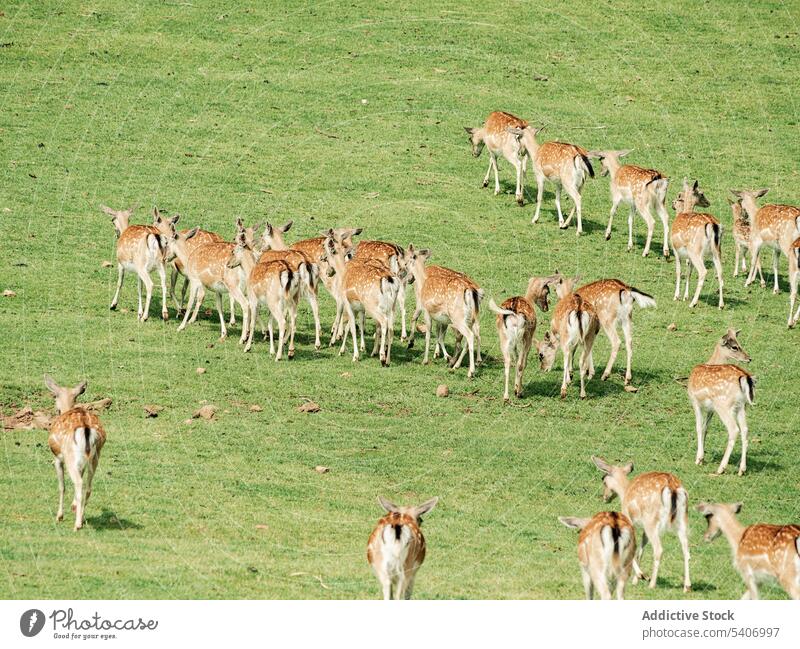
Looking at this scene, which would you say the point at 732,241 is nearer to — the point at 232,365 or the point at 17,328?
the point at 232,365

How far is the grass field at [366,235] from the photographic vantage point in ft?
50.2

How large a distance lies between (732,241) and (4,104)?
53.6 feet

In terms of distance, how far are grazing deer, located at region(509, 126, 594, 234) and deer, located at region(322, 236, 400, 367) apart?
600cm

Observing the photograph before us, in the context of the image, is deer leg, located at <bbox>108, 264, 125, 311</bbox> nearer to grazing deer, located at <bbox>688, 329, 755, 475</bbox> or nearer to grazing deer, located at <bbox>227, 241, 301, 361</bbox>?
grazing deer, located at <bbox>227, 241, 301, 361</bbox>

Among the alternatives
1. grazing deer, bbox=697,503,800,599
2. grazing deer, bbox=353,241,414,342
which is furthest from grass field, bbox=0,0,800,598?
A: grazing deer, bbox=697,503,800,599

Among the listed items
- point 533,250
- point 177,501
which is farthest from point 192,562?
point 533,250

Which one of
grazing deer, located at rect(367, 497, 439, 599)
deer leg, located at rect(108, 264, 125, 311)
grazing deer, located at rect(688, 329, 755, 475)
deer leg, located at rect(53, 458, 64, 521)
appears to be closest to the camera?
grazing deer, located at rect(367, 497, 439, 599)

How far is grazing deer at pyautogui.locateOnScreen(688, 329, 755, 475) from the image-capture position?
1767 cm

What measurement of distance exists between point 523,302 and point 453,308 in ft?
3.82

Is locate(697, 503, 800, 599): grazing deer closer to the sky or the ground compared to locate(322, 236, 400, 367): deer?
closer to the ground

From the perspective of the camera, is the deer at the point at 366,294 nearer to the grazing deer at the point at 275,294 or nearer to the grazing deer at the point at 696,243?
the grazing deer at the point at 275,294

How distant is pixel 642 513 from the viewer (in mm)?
14445

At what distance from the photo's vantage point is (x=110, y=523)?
1522cm

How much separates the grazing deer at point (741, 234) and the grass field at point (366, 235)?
64 cm
